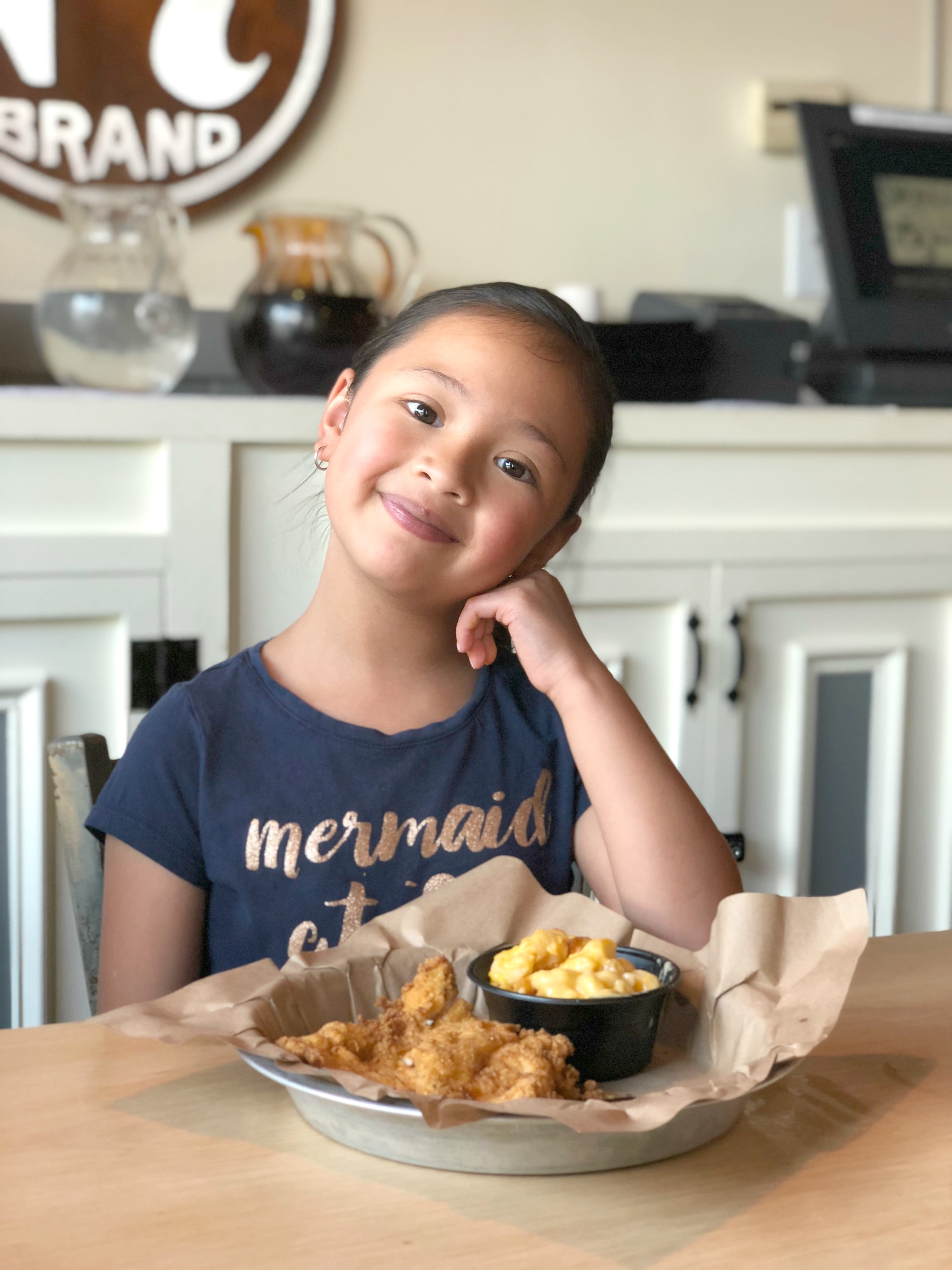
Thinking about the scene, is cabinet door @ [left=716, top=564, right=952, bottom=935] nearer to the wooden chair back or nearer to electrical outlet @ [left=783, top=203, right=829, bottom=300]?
electrical outlet @ [left=783, top=203, right=829, bottom=300]

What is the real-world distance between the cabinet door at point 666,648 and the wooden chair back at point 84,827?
86 cm

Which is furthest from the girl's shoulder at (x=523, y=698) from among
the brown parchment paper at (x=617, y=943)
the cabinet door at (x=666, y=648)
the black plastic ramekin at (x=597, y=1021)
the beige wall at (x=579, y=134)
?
the beige wall at (x=579, y=134)

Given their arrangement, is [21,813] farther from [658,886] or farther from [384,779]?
[658,886]

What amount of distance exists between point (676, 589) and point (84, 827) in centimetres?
97

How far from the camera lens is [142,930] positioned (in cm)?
89

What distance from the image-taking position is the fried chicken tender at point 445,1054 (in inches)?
20.0

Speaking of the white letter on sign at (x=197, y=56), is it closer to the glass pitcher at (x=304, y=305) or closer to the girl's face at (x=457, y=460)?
the glass pitcher at (x=304, y=305)

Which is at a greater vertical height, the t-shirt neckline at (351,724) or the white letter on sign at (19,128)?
the white letter on sign at (19,128)

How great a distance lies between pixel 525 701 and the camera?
1054 mm

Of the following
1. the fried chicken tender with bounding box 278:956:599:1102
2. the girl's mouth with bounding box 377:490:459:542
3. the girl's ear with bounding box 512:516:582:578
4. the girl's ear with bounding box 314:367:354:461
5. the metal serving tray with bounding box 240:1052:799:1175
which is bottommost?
the metal serving tray with bounding box 240:1052:799:1175

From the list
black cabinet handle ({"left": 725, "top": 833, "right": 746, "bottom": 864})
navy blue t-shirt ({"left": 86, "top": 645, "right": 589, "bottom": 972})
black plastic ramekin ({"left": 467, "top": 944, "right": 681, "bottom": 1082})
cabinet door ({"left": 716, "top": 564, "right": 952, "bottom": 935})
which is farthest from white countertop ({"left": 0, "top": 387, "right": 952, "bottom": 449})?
black plastic ramekin ({"left": 467, "top": 944, "right": 681, "bottom": 1082})

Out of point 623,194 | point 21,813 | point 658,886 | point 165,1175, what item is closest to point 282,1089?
point 165,1175

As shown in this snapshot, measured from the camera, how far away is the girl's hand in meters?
0.92

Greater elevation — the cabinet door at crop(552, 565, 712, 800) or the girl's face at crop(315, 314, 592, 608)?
the girl's face at crop(315, 314, 592, 608)
